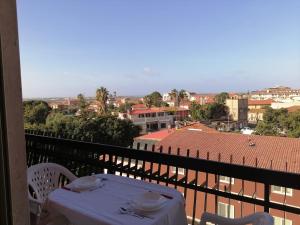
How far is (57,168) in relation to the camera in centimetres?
261

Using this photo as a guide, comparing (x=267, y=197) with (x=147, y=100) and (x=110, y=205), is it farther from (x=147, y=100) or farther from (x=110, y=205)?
(x=147, y=100)

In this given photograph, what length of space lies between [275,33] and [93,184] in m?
24.8

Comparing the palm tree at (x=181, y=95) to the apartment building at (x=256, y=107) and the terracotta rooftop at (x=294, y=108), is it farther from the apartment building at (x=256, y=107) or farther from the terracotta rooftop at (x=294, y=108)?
the terracotta rooftop at (x=294, y=108)

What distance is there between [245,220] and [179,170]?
32.2 inches

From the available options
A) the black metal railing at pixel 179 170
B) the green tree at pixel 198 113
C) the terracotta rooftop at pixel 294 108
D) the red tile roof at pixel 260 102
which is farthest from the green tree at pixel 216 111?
the black metal railing at pixel 179 170

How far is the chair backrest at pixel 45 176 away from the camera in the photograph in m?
2.45

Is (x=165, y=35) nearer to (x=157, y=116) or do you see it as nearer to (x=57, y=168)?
(x=157, y=116)

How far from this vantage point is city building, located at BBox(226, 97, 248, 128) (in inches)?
1078

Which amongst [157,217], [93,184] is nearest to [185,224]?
[157,217]

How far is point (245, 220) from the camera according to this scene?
58.7 inches

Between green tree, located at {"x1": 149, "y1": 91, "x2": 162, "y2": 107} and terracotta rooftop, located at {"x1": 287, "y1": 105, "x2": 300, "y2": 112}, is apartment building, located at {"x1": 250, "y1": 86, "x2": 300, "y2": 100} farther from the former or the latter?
green tree, located at {"x1": 149, "y1": 91, "x2": 162, "y2": 107}

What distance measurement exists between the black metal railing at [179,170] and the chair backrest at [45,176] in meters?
0.30

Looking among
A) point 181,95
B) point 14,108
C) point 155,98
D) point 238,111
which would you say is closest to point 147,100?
point 155,98

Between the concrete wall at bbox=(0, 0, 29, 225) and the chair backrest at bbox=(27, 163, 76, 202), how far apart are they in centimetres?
202
